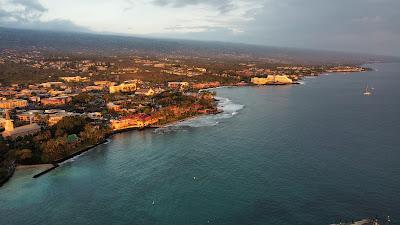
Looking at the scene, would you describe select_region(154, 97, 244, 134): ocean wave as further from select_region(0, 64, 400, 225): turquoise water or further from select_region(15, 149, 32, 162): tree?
select_region(15, 149, 32, 162): tree

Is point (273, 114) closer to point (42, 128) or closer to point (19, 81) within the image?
point (42, 128)

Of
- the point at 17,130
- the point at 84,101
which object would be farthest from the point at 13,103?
the point at 17,130

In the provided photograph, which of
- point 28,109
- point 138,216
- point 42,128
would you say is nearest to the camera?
point 138,216

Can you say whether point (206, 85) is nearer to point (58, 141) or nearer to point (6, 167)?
point (58, 141)

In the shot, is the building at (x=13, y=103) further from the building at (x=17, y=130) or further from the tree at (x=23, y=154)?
the tree at (x=23, y=154)

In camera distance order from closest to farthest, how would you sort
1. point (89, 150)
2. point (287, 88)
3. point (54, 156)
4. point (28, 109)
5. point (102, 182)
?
point (102, 182), point (54, 156), point (89, 150), point (28, 109), point (287, 88)

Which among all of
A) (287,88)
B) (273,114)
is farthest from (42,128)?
(287,88)

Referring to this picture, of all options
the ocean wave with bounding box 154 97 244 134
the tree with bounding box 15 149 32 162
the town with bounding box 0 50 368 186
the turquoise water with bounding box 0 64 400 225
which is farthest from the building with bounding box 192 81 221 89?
the tree with bounding box 15 149 32 162
